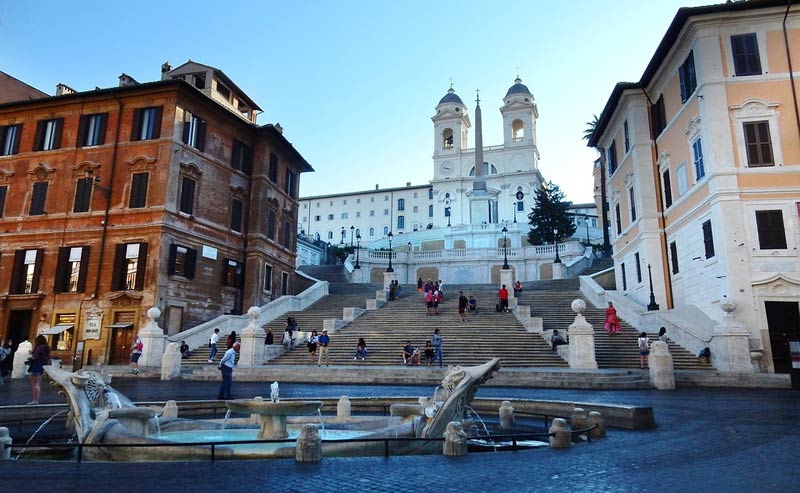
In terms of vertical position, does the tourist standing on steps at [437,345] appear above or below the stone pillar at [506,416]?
above

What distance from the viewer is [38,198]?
30.7 meters

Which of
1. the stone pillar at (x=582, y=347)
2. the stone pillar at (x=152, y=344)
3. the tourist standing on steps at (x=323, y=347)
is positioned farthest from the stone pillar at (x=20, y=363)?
the stone pillar at (x=582, y=347)

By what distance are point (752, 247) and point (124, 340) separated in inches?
1085

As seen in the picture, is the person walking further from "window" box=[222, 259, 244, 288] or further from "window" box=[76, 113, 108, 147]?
"window" box=[76, 113, 108, 147]

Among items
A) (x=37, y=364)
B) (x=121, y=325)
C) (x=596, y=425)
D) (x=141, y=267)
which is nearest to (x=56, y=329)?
(x=121, y=325)

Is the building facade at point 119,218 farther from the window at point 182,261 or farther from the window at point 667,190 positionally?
the window at point 667,190

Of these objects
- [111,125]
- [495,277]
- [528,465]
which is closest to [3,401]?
[528,465]

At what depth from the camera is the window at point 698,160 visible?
2230 cm

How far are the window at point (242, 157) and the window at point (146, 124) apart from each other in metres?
5.03

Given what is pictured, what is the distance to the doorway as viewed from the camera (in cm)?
1905

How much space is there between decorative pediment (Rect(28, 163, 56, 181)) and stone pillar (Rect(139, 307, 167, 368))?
1281 cm

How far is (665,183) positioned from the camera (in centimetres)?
2669

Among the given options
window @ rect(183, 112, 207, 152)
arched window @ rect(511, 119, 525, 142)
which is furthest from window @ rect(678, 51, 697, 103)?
arched window @ rect(511, 119, 525, 142)

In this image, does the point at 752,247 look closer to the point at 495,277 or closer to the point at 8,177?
the point at 495,277
